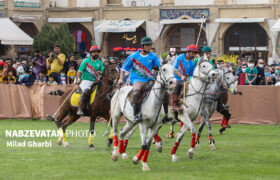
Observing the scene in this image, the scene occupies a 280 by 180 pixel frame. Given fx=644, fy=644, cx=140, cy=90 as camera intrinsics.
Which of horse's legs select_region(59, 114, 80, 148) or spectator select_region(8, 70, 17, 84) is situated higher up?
spectator select_region(8, 70, 17, 84)

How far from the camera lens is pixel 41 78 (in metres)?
26.6

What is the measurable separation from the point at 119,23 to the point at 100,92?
33899 mm

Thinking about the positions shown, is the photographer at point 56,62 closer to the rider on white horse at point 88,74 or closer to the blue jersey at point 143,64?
the rider on white horse at point 88,74

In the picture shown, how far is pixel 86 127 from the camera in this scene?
23.1 metres

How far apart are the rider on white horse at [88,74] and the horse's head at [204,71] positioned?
2947 mm

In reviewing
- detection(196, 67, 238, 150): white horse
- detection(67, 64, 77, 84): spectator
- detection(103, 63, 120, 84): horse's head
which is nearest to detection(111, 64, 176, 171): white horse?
detection(103, 63, 120, 84): horse's head

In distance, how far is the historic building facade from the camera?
4800 centimetres

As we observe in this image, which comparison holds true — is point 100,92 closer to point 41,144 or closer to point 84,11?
point 41,144

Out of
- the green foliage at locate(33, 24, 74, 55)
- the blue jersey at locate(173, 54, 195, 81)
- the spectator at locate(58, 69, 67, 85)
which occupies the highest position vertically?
the green foliage at locate(33, 24, 74, 55)

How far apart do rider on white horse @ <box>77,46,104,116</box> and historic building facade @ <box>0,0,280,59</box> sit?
3057cm

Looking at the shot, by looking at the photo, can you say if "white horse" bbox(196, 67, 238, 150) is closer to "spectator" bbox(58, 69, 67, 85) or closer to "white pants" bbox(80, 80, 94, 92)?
"white pants" bbox(80, 80, 94, 92)

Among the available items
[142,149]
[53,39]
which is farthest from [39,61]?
[53,39]

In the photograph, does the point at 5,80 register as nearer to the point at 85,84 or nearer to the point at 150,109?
the point at 85,84

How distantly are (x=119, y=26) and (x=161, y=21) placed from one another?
3305mm
